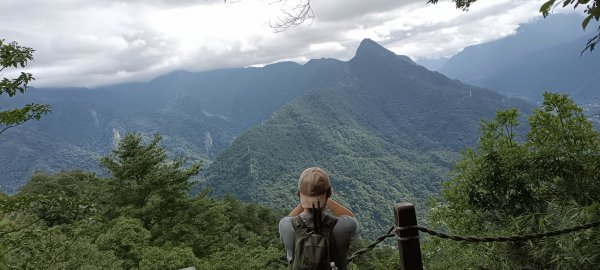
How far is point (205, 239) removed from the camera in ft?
50.3

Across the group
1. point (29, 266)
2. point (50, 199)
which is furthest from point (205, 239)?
point (50, 199)

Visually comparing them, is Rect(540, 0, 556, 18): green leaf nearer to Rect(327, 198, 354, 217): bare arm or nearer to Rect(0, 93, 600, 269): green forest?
Rect(327, 198, 354, 217): bare arm

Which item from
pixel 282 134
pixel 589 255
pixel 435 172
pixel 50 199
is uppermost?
pixel 50 199

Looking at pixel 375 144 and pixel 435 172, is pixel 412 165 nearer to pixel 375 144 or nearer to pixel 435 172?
pixel 435 172

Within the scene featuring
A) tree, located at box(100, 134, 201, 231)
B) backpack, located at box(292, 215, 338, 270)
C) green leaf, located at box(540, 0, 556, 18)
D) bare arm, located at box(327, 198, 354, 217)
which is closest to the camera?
green leaf, located at box(540, 0, 556, 18)

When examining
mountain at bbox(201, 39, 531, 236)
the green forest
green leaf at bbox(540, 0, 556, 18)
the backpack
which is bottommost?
mountain at bbox(201, 39, 531, 236)

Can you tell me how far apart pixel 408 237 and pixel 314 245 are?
0.65 metres

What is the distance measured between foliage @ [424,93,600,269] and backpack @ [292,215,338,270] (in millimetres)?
2794

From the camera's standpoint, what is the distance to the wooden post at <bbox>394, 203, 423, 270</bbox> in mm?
2467

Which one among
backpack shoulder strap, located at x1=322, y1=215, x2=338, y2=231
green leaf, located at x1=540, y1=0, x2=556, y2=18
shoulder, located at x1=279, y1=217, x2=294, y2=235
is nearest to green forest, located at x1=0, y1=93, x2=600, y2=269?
shoulder, located at x1=279, y1=217, x2=294, y2=235

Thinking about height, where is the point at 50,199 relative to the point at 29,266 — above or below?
above

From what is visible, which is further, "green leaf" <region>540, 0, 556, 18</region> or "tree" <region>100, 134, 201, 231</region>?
"tree" <region>100, 134, 201, 231</region>

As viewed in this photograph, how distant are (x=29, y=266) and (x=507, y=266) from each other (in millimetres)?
7260

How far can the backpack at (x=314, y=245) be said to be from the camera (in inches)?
89.6
